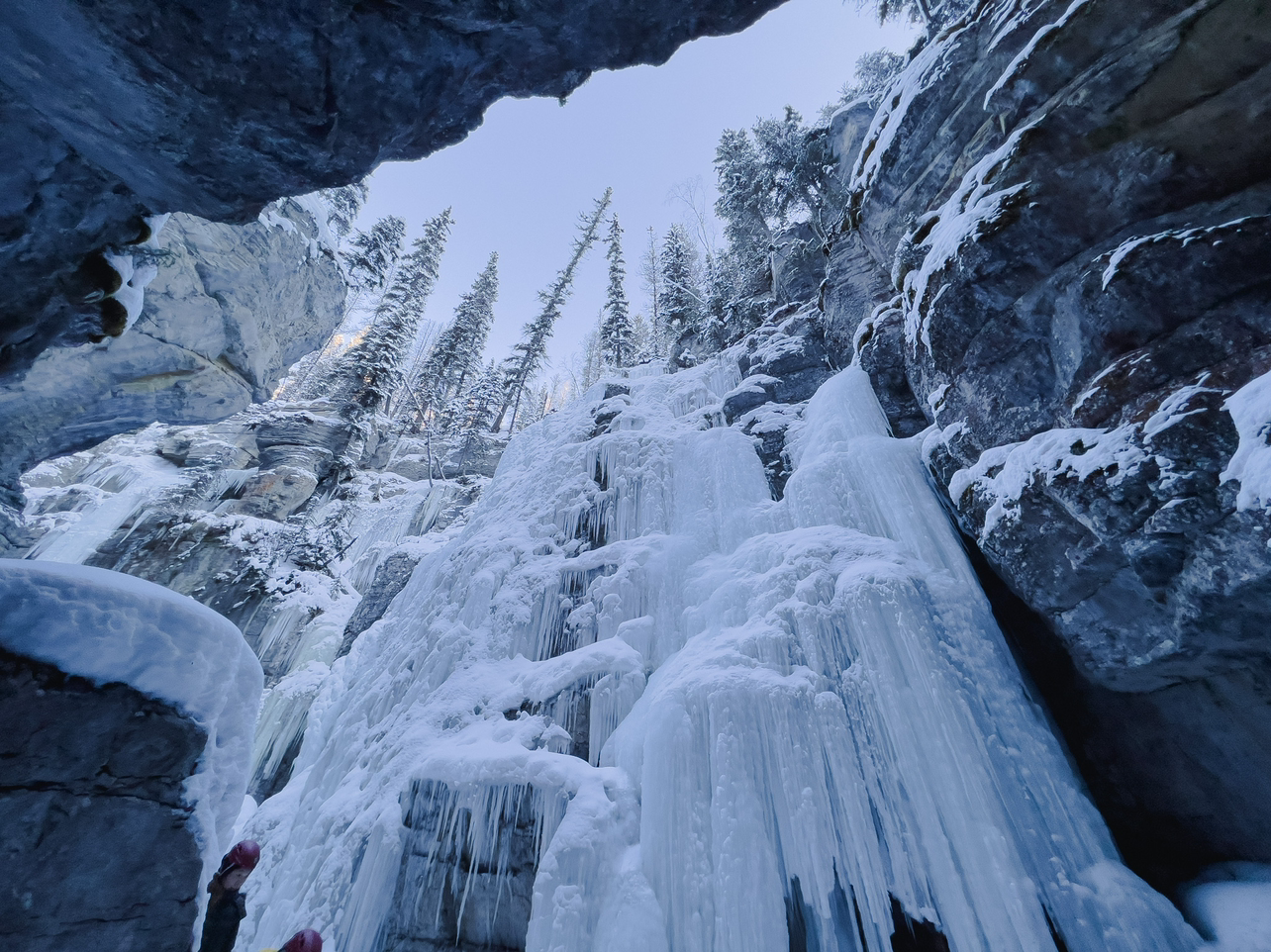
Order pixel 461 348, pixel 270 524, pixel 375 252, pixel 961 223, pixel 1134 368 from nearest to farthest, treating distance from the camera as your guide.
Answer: pixel 1134 368 < pixel 961 223 < pixel 270 524 < pixel 375 252 < pixel 461 348

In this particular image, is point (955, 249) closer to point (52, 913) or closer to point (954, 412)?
point (954, 412)

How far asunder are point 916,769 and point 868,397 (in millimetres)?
5032

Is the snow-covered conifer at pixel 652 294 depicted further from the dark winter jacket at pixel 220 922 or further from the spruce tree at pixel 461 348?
the dark winter jacket at pixel 220 922

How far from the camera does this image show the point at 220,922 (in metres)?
3.29

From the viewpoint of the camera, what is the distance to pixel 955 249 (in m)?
4.60

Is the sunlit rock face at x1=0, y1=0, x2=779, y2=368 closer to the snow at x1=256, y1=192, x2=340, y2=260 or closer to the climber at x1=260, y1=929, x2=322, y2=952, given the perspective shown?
the climber at x1=260, y1=929, x2=322, y2=952

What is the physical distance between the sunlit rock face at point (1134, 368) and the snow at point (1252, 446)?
0.04 ft

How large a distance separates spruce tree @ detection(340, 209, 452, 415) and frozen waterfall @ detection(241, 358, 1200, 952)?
14409mm

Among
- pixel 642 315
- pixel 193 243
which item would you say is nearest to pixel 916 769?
pixel 193 243

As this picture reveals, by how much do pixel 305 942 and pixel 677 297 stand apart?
71.9 feet

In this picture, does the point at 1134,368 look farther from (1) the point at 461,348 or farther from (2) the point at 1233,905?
(1) the point at 461,348

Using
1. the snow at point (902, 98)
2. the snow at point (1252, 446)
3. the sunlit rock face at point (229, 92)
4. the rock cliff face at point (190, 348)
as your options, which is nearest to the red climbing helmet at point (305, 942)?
the sunlit rock face at point (229, 92)

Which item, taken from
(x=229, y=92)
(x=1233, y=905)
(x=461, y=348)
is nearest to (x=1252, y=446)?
(x=1233, y=905)

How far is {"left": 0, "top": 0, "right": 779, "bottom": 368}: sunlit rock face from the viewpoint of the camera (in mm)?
2477
